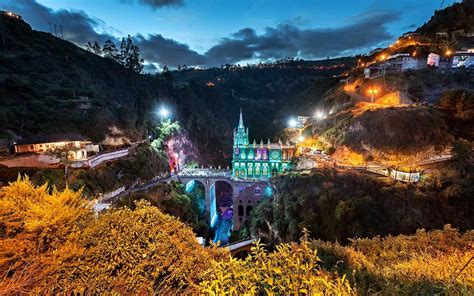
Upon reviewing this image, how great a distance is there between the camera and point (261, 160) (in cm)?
4847

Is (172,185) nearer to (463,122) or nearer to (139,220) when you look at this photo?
(139,220)

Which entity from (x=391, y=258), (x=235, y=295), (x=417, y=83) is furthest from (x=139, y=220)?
(x=417, y=83)

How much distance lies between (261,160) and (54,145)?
36.3 m

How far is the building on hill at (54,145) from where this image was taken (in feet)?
95.8

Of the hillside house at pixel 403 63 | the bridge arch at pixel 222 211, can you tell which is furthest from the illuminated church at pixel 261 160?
the hillside house at pixel 403 63

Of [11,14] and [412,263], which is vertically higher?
[11,14]

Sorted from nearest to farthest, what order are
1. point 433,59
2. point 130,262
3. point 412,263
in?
1. point 130,262
2. point 412,263
3. point 433,59

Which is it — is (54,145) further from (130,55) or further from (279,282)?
(130,55)

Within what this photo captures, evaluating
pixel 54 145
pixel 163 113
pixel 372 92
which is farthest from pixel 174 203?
pixel 372 92

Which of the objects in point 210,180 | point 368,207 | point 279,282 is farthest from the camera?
point 210,180

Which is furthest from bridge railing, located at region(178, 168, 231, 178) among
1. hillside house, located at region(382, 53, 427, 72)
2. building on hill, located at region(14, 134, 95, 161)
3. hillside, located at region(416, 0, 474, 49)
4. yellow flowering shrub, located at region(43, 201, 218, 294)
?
hillside, located at region(416, 0, 474, 49)

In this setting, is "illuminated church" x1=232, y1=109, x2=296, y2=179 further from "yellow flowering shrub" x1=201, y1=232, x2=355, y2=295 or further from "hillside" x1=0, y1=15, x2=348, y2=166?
"yellow flowering shrub" x1=201, y1=232, x2=355, y2=295

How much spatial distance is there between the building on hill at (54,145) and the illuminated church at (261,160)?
28.5m

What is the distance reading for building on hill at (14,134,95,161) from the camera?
29.2 metres
